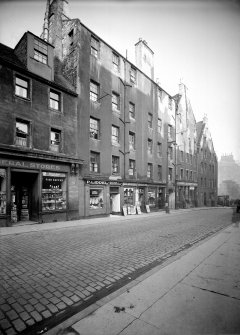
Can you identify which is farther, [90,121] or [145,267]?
[90,121]


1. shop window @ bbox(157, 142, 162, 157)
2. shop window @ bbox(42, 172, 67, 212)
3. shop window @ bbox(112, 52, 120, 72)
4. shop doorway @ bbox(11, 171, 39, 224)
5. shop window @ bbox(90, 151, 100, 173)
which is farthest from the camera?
shop window @ bbox(157, 142, 162, 157)

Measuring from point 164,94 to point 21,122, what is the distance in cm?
2299

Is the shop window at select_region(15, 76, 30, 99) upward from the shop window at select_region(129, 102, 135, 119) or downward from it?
downward

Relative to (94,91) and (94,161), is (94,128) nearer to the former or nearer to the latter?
(94,161)

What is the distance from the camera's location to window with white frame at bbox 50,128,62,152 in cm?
1487

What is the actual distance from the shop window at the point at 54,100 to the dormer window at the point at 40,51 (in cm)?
255

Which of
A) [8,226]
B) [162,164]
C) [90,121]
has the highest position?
[90,121]

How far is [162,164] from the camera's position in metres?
27.6

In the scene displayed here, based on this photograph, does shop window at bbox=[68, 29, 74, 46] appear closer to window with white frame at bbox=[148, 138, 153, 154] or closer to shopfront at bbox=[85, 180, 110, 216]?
shopfront at bbox=[85, 180, 110, 216]

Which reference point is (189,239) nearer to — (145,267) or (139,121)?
(145,267)

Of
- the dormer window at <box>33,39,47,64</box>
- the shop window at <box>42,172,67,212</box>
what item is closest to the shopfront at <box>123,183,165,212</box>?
the shop window at <box>42,172,67,212</box>

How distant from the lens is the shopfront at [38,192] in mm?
13211

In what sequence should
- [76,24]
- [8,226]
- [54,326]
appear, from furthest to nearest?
[76,24] < [8,226] < [54,326]

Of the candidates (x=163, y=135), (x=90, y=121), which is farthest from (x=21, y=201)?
(x=163, y=135)
